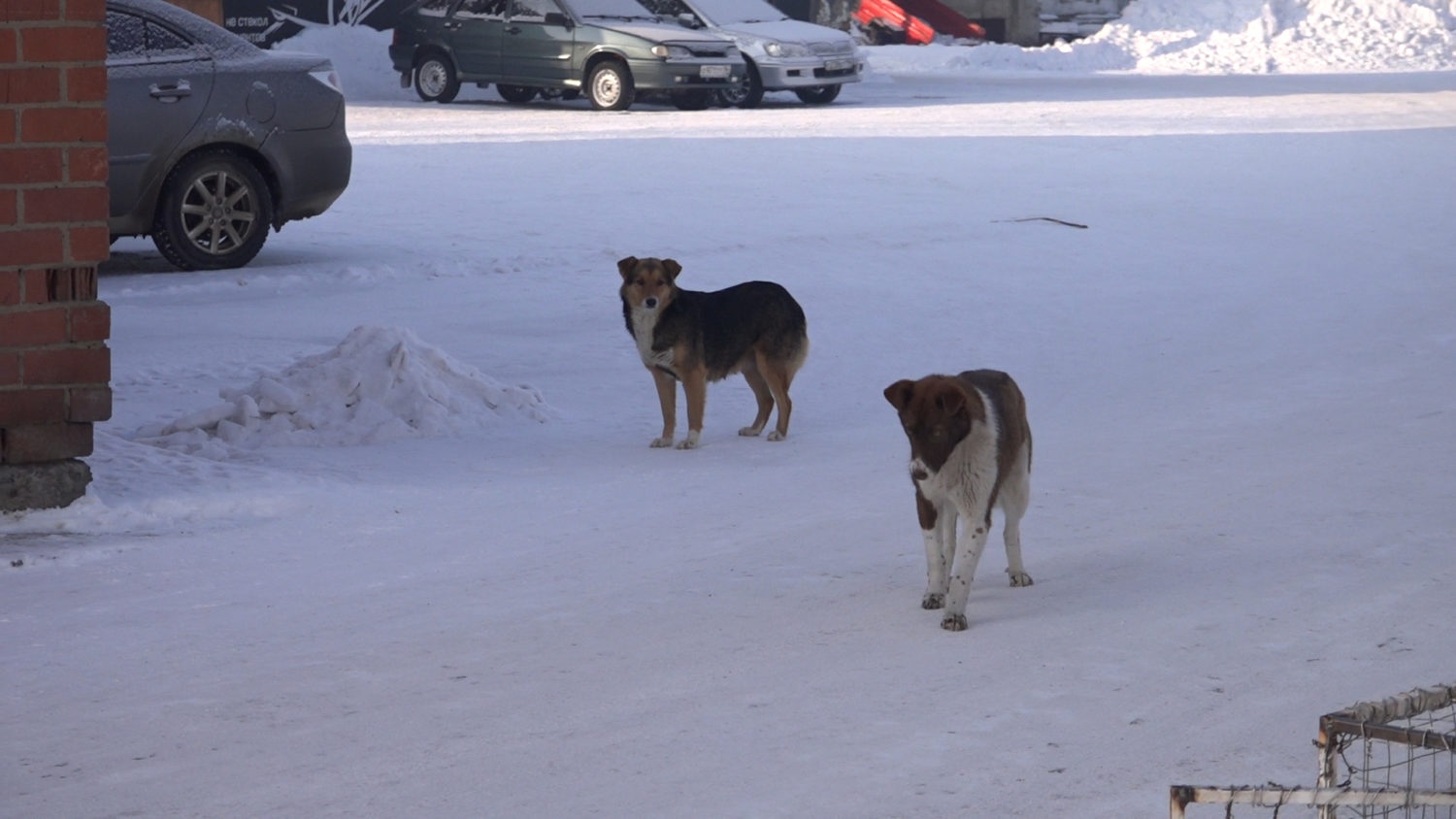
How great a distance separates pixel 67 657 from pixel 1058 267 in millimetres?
9562

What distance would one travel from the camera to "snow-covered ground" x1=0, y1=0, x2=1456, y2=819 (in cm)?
495

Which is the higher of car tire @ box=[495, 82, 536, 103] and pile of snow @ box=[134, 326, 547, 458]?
car tire @ box=[495, 82, 536, 103]

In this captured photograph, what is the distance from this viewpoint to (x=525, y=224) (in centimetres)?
1516

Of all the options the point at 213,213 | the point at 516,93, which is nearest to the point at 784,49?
the point at 516,93

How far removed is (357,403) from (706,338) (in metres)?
1.77

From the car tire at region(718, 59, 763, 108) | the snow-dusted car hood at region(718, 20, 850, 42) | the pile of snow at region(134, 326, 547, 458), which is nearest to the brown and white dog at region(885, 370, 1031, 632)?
the pile of snow at region(134, 326, 547, 458)

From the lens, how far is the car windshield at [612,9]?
2530 centimetres

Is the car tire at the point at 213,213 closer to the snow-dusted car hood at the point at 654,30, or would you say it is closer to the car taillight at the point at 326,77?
the car taillight at the point at 326,77

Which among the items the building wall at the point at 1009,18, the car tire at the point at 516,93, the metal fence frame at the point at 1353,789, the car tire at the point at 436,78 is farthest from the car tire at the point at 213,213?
the building wall at the point at 1009,18

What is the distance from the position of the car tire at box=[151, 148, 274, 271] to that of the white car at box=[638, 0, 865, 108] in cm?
1295

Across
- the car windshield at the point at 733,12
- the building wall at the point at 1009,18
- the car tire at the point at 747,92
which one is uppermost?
the building wall at the point at 1009,18

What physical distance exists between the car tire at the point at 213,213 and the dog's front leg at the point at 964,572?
812 centimetres

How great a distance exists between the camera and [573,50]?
82.4ft

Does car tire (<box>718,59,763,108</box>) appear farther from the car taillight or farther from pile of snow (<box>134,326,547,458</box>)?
pile of snow (<box>134,326,547,458</box>)
